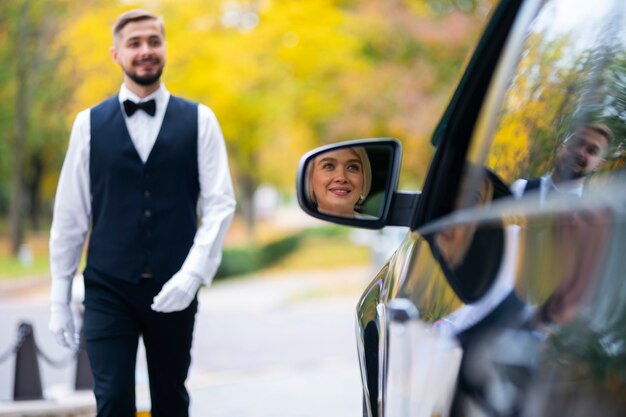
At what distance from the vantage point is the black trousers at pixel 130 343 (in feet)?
12.1

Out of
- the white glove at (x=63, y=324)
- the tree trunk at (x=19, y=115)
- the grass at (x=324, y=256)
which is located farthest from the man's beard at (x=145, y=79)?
the grass at (x=324, y=256)

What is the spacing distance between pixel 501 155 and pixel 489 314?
490mm

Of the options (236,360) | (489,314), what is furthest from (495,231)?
(236,360)

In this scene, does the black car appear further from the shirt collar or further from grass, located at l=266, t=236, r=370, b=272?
grass, located at l=266, t=236, r=370, b=272

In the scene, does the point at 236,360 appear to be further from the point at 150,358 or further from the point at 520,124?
the point at 520,124

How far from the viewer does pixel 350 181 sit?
249 centimetres

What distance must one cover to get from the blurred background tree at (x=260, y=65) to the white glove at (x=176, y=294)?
58.7 feet

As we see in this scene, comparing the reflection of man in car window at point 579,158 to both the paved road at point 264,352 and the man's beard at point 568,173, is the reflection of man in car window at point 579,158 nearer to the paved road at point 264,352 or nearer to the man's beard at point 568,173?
the man's beard at point 568,173

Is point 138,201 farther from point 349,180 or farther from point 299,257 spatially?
point 299,257

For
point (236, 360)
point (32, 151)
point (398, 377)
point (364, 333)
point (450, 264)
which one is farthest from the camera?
point (32, 151)

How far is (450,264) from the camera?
1.66 m

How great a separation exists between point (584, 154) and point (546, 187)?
0.33ft

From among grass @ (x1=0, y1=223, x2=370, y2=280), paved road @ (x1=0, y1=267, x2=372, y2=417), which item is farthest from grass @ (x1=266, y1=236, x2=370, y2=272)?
paved road @ (x1=0, y1=267, x2=372, y2=417)

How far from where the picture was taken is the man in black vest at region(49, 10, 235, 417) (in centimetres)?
374
